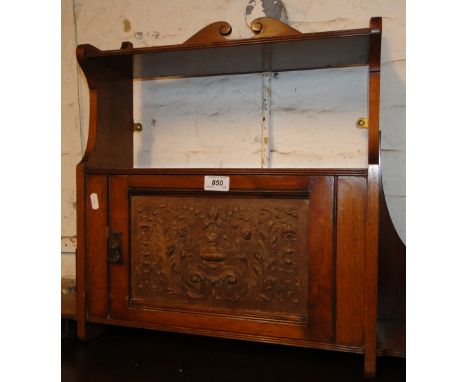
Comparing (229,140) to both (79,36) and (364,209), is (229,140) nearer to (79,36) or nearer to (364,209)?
(364,209)

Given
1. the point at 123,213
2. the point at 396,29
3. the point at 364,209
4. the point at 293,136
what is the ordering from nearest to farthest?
the point at 364,209 → the point at 123,213 → the point at 396,29 → the point at 293,136

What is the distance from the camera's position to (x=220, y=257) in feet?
3.82

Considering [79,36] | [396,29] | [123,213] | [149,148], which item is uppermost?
[79,36]

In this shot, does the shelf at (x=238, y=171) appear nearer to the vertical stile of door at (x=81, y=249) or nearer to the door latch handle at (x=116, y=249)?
the vertical stile of door at (x=81, y=249)

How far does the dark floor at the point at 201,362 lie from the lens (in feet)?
3.46

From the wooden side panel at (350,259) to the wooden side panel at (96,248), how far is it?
0.73m

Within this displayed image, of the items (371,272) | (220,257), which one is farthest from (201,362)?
(371,272)

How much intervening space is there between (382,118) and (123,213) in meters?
0.95

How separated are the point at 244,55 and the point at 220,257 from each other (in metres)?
0.65

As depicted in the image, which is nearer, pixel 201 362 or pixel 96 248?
pixel 201 362

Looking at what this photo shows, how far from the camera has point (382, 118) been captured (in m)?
1.38

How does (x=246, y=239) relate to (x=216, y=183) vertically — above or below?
below

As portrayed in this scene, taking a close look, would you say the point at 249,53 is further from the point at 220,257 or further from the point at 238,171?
the point at 220,257
